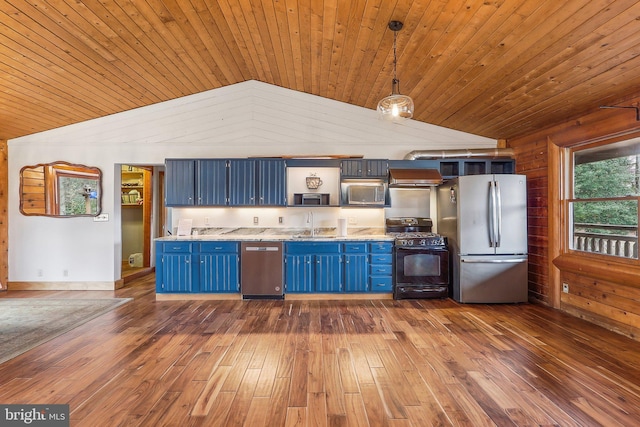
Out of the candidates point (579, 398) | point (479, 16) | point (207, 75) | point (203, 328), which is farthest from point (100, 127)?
point (579, 398)

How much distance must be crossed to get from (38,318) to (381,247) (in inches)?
173

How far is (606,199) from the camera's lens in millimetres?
3580

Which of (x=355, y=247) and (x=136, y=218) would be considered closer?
(x=355, y=247)

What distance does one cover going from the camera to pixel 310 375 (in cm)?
248

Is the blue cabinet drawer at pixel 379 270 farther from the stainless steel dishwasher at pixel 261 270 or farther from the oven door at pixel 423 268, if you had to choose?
the stainless steel dishwasher at pixel 261 270

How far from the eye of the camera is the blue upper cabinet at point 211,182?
4969mm

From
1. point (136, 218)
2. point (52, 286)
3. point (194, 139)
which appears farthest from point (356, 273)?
point (136, 218)

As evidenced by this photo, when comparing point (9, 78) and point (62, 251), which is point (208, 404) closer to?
point (9, 78)

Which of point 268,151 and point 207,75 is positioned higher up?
point 207,75

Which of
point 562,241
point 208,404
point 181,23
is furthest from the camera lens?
point 562,241

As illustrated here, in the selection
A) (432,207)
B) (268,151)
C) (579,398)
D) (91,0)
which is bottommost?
(579,398)

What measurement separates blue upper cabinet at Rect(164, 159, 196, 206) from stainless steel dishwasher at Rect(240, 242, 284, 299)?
121cm

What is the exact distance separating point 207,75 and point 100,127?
213 cm

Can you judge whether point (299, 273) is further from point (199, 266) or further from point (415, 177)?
point (415, 177)
